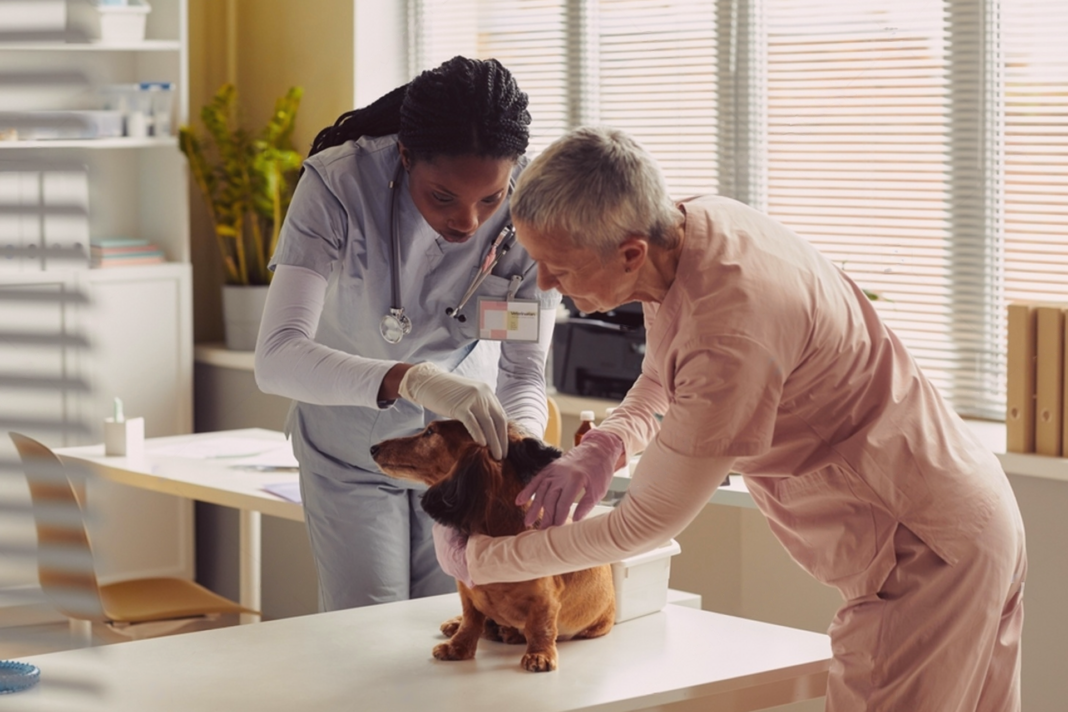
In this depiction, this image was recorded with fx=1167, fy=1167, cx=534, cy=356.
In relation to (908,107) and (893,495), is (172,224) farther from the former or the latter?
(893,495)

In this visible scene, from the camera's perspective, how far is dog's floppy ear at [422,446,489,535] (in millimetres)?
1434

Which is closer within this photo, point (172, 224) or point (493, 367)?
point (493, 367)

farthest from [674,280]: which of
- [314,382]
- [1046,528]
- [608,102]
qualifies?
[608,102]

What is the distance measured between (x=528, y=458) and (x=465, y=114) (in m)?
0.48

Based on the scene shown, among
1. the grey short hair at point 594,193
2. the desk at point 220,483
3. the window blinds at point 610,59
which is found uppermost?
the window blinds at point 610,59

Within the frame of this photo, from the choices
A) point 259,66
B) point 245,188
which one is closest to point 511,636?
point 245,188

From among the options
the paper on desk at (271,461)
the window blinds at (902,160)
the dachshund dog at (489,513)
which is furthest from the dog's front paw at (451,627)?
the window blinds at (902,160)

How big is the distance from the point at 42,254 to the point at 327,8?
4.44 m

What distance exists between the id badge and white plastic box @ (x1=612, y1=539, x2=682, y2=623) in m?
0.38

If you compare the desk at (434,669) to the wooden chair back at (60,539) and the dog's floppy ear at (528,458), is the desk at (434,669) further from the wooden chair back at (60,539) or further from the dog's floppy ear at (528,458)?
the wooden chair back at (60,539)

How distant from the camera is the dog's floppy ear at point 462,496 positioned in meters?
1.43

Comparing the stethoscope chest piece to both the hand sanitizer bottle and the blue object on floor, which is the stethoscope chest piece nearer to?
the blue object on floor

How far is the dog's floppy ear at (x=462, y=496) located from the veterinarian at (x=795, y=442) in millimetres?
57

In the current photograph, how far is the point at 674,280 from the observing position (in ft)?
4.12
